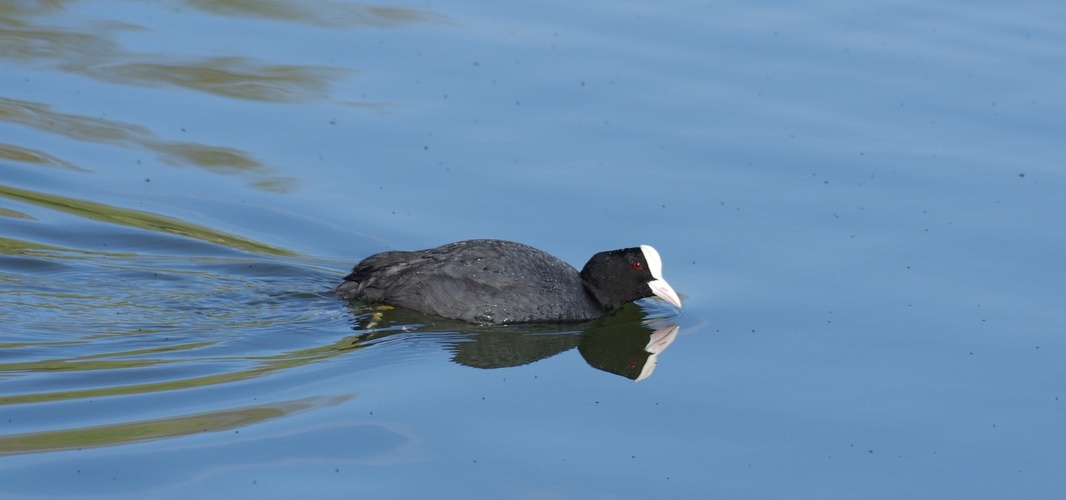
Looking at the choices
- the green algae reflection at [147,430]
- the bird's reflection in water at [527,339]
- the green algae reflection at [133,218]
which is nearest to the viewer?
the green algae reflection at [147,430]

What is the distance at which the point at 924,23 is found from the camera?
649 inches

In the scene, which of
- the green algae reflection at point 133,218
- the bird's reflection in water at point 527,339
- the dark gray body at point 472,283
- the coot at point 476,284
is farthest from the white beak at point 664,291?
the green algae reflection at point 133,218

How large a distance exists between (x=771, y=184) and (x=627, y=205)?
1.34m

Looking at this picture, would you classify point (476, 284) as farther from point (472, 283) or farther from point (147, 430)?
point (147, 430)

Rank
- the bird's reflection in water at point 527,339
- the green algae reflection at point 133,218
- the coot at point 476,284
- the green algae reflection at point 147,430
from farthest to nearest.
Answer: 1. the green algae reflection at point 133,218
2. the coot at point 476,284
3. the bird's reflection in water at point 527,339
4. the green algae reflection at point 147,430

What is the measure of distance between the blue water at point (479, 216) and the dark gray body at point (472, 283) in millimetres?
161

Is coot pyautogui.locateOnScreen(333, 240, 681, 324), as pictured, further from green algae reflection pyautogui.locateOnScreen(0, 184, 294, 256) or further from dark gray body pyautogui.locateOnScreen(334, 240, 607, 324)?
green algae reflection pyautogui.locateOnScreen(0, 184, 294, 256)

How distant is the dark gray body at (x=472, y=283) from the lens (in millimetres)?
10445

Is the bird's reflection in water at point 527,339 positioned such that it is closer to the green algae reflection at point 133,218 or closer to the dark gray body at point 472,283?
the dark gray body at point 472,283

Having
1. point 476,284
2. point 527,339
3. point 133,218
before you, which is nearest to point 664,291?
point 527,339

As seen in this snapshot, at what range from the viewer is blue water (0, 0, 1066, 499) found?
8.27 m

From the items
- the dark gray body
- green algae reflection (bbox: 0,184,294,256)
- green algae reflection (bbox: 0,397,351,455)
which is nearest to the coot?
the dark gray body

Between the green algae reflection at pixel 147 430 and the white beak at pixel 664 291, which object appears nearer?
the green algae reflection at pixel 147 430

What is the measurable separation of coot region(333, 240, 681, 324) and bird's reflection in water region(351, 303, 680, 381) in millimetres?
84
